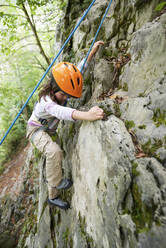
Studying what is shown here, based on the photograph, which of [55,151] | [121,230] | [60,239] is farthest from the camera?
[60,239]

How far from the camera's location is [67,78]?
9.49ft

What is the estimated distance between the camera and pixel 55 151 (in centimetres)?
325

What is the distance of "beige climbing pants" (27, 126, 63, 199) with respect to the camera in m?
3.23

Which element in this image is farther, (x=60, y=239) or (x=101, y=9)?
(x=101, y=9)

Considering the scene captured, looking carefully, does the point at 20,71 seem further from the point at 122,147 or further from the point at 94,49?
the point at 122,147

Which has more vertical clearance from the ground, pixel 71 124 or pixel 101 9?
pixel 101 9

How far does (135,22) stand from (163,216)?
141 inches

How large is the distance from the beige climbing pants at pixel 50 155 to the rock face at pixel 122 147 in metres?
0.39

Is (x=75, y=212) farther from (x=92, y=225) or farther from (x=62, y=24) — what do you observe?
(x=62, y=24)

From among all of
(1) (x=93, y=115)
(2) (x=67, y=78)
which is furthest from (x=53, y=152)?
(2) (x=67, y=78)

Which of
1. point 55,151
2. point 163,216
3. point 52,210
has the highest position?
point 163,216

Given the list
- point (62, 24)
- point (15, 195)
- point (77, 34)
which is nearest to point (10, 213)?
point (15, 195)

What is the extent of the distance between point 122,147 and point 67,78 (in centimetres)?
181

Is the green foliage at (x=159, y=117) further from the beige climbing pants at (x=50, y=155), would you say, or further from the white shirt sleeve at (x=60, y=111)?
the beige climbing pants at (x=50, y=155)
